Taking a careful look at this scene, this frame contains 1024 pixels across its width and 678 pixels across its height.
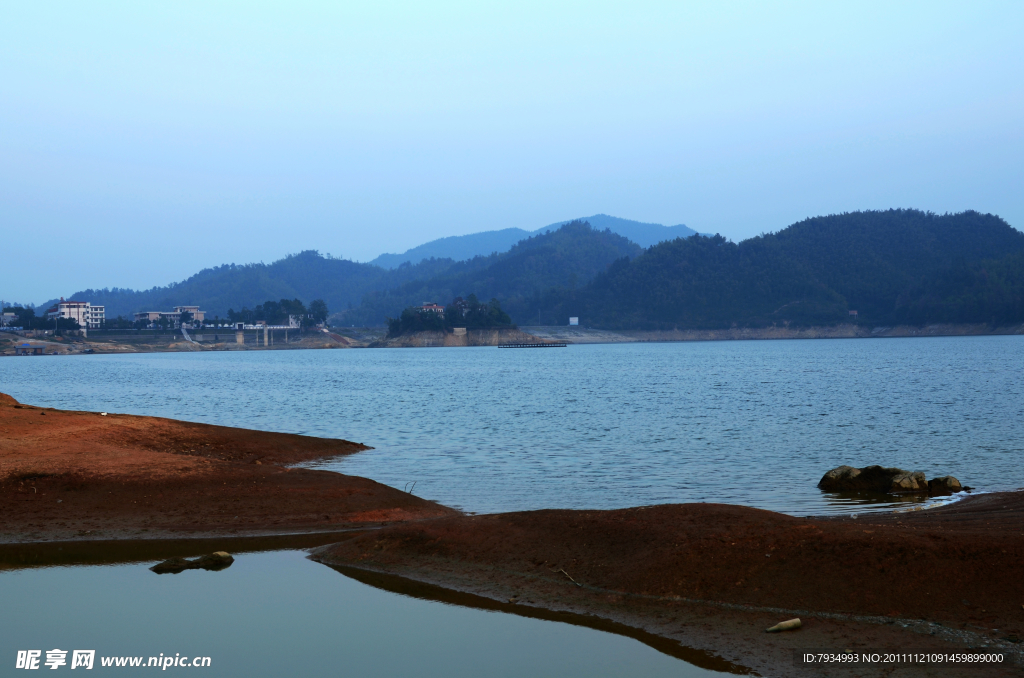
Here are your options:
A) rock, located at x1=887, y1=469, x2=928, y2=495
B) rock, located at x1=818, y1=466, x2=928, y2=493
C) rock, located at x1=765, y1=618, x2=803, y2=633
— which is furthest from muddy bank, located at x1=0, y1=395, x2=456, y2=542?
rock, located at x1=887, y1=469, x2=928, y2=495

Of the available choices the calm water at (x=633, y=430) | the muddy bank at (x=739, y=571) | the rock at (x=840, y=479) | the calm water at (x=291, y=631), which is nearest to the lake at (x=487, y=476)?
the calm water at (x=291, y=631)

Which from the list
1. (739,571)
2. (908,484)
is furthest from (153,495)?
(908,484)

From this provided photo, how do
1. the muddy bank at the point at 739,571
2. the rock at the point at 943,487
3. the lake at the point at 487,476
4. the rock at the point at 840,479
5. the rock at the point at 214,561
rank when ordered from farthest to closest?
the rock at the point at 840,479
the rock at the point at 943,487
the rock at the point at 214,561
the lake at the point at 487,476
the muddy bank at the point at 739,571

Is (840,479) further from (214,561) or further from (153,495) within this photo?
(153,495)

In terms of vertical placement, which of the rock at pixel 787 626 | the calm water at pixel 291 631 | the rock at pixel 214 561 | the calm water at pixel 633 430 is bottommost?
the calm water at pixel 633 430

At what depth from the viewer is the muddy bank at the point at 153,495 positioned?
16906 mm

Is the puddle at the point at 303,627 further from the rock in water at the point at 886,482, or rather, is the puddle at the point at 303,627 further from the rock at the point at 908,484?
the rock at the point at 908,484

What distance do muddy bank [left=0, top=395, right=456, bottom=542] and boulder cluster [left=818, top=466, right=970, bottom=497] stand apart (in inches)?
428

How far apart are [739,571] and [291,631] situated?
20.9 ft

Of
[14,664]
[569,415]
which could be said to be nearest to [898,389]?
[569,415]

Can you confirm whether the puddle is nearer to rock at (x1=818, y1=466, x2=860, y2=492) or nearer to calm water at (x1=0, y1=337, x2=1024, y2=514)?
calm water at (x1=0, y1=337, x2=1024, y2=514)

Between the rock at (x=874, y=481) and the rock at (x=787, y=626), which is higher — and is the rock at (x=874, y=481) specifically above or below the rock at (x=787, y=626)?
below

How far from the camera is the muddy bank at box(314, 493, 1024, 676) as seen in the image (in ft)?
31.3

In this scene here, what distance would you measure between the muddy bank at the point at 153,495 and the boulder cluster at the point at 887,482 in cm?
1086
